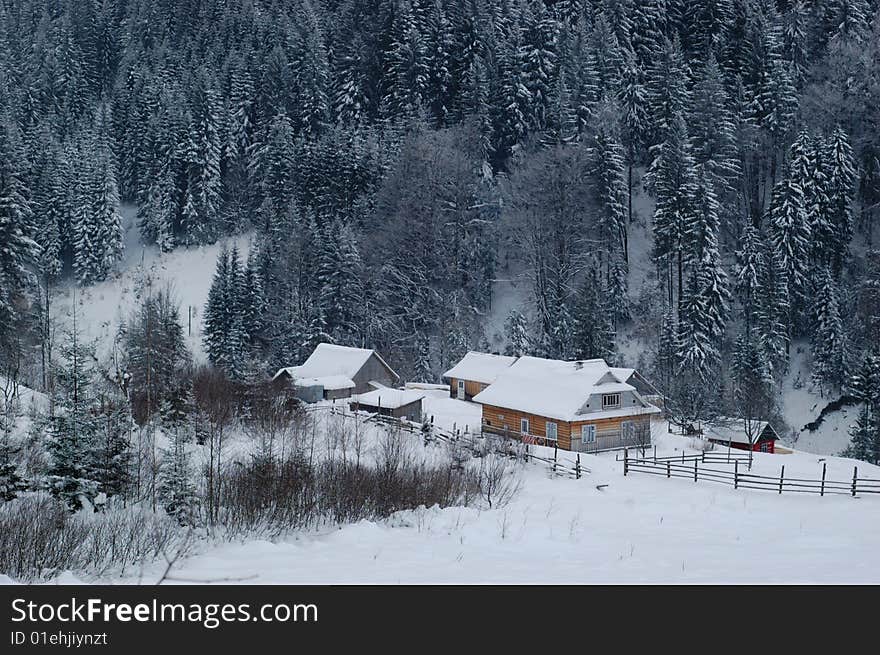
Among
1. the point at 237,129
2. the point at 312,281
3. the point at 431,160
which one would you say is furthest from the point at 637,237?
the point at 237,129

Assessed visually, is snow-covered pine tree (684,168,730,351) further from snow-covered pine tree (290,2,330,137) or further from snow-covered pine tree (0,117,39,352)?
snow-covered pine tree (0,117,39,352)

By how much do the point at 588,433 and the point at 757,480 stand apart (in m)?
10.3

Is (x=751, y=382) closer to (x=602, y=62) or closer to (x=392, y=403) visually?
(x=392, y=403)

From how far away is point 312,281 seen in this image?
2717 inches

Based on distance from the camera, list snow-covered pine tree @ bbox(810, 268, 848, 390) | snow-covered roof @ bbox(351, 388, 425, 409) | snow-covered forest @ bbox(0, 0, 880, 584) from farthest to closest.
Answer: snow-covered forest @ bbox(0, 0, 880, 584), snow-covered pine tree @ bbox(810, 268, 848, 390), snow-covered roof @ bbox(351, 388, 425, 409)

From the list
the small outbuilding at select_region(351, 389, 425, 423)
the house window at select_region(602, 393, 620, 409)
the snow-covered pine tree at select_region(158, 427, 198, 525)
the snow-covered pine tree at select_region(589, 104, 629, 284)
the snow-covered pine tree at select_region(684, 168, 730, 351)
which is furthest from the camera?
the snow-covered pine tree at select_region(589, 104, 629, 284)

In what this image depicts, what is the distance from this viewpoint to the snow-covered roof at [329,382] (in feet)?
177

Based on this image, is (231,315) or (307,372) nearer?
(307,372)

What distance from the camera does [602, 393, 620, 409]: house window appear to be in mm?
43219

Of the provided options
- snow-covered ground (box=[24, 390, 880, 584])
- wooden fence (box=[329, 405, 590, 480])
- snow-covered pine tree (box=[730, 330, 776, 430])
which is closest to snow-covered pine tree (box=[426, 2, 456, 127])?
snow-covered pine tree (box=[730, 330, 776, 430])

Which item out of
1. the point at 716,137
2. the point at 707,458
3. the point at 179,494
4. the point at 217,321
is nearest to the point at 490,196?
the point at 716,137

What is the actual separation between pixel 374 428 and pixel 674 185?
3613cm

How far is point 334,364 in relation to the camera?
56.9 metres

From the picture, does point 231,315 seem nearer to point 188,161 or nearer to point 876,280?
point 188,161
